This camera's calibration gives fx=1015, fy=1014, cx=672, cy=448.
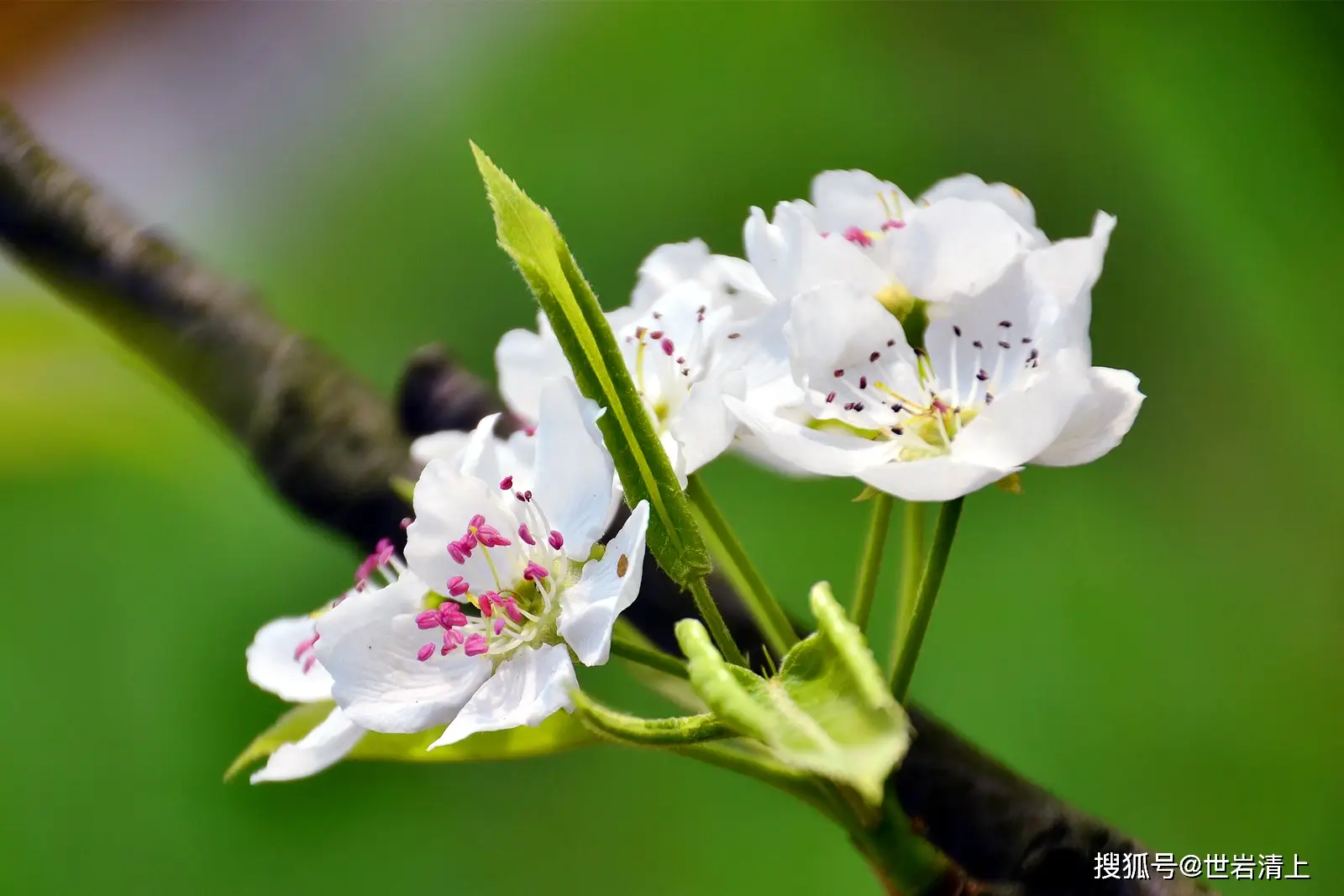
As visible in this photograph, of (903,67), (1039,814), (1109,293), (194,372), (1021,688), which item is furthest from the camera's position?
(903,67)

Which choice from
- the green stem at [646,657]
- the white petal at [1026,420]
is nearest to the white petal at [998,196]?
the white petal at [1026,420]

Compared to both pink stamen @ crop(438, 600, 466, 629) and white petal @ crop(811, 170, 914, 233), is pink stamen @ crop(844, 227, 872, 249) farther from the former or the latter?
pink stamen @ crop(438, 600, 466, 629)

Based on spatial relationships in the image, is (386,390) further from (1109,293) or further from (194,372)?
(1109,293)

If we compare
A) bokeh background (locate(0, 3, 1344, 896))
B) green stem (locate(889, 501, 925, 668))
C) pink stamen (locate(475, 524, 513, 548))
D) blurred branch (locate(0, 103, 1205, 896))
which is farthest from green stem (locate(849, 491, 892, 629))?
bokeh background (locate(0, 3, 1344, 896))

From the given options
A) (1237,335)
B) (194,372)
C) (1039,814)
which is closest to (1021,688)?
(1237,335)

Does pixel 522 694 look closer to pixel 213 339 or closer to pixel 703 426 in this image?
pixel 703 426

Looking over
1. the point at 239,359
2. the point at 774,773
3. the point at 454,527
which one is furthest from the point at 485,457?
the point at 239,359

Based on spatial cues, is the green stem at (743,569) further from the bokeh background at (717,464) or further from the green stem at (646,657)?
the bokeh background at (717,464)
